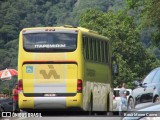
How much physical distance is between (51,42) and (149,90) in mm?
5469

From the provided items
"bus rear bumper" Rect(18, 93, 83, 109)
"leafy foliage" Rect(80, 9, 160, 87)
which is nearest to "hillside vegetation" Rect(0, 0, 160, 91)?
"leafy foliage" Rect(80, 9, 160, 87)

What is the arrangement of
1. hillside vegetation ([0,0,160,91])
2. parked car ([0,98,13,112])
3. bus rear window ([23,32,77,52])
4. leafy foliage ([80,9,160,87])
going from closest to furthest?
bus rear window ([23,32,77,52]) → parked car ([0,98,13,112]) → hillside vegetation ([0,0,160,91]) → leafy foliage ([80,9,160,87])

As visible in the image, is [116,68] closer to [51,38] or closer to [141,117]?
[51,38]

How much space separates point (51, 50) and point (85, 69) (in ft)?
4.82

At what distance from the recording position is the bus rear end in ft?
80.5

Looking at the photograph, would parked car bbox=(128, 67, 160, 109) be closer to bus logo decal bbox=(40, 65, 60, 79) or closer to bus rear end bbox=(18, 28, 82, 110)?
bus rear end bbox=(18, 28, 82, 110)

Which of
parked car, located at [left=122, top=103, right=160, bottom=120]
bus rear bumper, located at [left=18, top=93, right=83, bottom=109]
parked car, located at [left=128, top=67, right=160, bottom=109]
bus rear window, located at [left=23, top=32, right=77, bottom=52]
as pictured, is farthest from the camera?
bus rear window, located at [left=23, top=32, right=77, bottom=52]

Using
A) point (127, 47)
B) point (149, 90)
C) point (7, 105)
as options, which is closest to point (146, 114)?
point (149, 90)

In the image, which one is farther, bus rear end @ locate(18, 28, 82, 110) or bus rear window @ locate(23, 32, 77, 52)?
bus rear window @ locate(23, 32, 77, 52)

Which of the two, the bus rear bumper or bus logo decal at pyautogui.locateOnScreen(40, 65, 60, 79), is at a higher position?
bus logo decal at pyautogui.locateOnScreen(40, 65, 60, 79)

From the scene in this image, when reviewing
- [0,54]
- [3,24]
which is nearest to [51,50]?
[0,54]

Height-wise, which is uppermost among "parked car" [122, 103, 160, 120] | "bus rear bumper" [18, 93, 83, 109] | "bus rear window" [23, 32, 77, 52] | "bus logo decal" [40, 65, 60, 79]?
"parked car" [122, 103, 160, 120]

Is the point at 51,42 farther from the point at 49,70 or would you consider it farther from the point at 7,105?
the point at 7,105

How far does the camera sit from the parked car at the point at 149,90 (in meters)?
20.5
